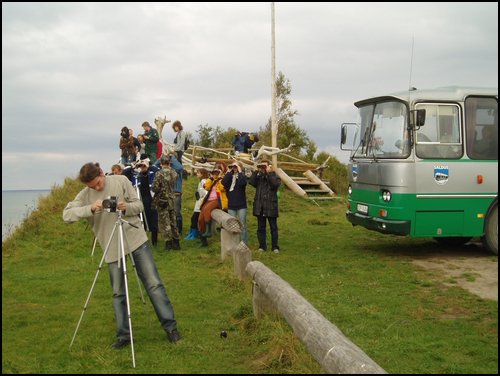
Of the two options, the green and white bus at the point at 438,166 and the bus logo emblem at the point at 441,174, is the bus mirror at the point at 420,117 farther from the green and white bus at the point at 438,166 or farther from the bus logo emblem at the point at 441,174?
the bus logo emblem at the point at 441,174

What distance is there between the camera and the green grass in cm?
625

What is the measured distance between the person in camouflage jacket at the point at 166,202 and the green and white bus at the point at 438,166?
4316 mm

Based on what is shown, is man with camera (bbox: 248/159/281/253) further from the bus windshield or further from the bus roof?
the bus roof

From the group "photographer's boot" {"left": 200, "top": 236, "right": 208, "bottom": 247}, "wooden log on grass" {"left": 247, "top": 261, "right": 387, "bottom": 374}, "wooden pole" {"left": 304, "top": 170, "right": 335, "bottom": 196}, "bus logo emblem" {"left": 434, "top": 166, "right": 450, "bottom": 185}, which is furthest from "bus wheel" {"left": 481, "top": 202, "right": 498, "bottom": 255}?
"wooden pole" {"left": 304, "top": 170, "right": 335, "bottom": 196}

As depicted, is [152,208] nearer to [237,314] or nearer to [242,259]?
[242,259]

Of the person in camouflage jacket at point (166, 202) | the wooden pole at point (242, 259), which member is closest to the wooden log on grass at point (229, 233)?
the wooden pole at point (242, 259)

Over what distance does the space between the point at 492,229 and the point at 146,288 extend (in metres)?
7.81

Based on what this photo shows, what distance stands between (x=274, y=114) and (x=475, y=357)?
20.5 meters

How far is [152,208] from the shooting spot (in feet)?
45.1

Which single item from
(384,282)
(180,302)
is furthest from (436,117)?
(180,302)

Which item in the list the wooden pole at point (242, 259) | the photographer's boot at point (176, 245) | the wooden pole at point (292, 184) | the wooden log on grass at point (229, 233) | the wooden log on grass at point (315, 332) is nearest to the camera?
the wooden log on grass at point (315, 332)

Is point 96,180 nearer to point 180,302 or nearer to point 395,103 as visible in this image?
point 180,302

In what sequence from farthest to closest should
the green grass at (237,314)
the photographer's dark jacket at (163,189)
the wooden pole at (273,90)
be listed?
1. the wooden pole at (273,90)
2. the photographer's dark jacket at (163,189)
3. the green grass at (237,314)

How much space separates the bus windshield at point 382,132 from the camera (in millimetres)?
11875
